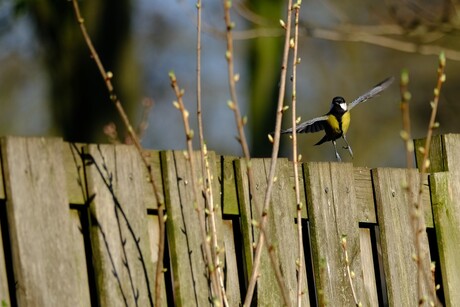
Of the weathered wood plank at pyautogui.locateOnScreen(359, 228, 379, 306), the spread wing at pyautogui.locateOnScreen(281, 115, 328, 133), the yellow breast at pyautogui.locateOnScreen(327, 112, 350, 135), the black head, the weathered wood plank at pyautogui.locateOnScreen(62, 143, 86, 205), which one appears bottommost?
the weathered wood plank at pyautogui.locateOnScreen(359, 228, 379, 306)

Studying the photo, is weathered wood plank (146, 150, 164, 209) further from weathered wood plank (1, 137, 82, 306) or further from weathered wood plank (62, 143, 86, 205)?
weathered wood plank (1, 137, 82, 306)

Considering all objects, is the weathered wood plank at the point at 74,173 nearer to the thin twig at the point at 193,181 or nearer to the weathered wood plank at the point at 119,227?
the weathered wood plank at the point at 119,227

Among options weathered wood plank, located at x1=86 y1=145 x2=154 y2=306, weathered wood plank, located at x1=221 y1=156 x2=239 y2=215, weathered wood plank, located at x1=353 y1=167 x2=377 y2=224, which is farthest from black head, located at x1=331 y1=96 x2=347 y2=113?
weathered wood plank, located at x1=86 y1=145 x2=154 y2=306

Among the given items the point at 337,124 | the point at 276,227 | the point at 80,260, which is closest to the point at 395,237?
the point at 276,227

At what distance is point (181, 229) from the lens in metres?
3.50

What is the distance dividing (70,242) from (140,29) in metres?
16.1

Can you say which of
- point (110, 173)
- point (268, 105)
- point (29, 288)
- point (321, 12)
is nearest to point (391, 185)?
point (110, 173)

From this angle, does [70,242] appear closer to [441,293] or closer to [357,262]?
[357,262]

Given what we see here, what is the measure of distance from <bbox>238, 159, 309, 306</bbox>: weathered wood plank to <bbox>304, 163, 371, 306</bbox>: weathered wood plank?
125 mm

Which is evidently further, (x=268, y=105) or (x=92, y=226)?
(x=268, y=105)

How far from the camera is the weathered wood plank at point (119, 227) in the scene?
10.5 feet

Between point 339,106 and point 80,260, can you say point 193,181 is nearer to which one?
point 80,260

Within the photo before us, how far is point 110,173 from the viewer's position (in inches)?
129

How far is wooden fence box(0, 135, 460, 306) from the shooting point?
9.82 ft
